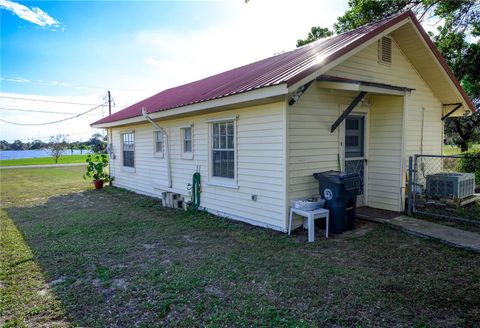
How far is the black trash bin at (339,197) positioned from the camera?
5.29 meters

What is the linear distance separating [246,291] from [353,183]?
305 cm

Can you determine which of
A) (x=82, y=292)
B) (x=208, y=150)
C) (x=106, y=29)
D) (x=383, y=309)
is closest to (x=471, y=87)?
(x=208, y=150)

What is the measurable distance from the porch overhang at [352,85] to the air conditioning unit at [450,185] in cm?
266

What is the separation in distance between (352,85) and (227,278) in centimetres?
376

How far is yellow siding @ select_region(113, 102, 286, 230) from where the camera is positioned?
18.2ft

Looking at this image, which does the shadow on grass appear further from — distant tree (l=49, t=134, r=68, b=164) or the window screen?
distant tree (l=49, t=134, r=68, b=164)

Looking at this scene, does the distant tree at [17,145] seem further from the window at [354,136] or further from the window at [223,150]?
the window at [354,136]

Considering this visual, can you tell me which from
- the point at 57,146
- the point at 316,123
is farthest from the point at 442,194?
the point at 57,146

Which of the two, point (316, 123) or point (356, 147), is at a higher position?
point (316, 123)

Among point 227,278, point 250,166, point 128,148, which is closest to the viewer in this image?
point 227,278

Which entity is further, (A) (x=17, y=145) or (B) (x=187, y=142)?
(A) (x=17, y=145)

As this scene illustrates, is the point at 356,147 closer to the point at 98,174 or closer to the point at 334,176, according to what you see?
the point at 334,176

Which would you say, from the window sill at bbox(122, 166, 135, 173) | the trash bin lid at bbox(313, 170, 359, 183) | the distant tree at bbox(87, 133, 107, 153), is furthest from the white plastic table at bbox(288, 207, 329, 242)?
the distant tree at bbox(87, 133, 107, 153)

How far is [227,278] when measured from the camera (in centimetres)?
369
